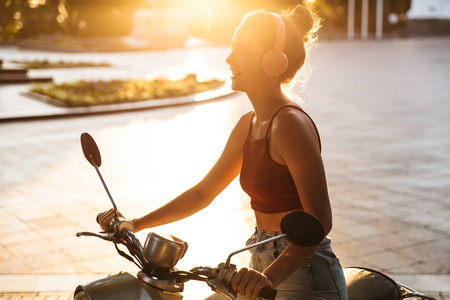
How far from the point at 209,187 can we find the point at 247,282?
86cm

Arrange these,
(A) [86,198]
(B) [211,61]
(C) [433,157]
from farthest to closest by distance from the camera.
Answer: (B) [211,61] < (C) [433,157] < (A) [86,198]

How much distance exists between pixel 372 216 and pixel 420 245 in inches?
36.5

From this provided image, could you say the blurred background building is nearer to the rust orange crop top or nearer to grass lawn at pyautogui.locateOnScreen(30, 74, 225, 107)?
grass lawn at pyautogui.locateOnScreen(30, 74, 225, 107)

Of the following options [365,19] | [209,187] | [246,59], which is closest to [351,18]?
[365,19]

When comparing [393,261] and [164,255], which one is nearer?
[164,255]

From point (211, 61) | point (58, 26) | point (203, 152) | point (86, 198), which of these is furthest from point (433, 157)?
point (58, 26)

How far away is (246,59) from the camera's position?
2246 mm

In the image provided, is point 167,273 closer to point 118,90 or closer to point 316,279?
point 316,279

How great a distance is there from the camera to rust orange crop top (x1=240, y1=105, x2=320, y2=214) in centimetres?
226

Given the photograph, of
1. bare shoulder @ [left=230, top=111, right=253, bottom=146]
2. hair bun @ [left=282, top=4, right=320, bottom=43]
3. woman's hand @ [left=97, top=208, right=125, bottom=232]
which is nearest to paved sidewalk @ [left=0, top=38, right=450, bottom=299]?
bare shoulder @ [left=230, top=111, right=253, bottom=146]

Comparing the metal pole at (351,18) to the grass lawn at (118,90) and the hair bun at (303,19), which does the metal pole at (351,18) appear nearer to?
the grass lawn at (118,90)

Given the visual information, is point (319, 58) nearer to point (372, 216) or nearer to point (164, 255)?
point (372, 216)

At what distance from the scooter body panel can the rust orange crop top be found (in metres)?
0.54

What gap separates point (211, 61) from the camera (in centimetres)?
3152
